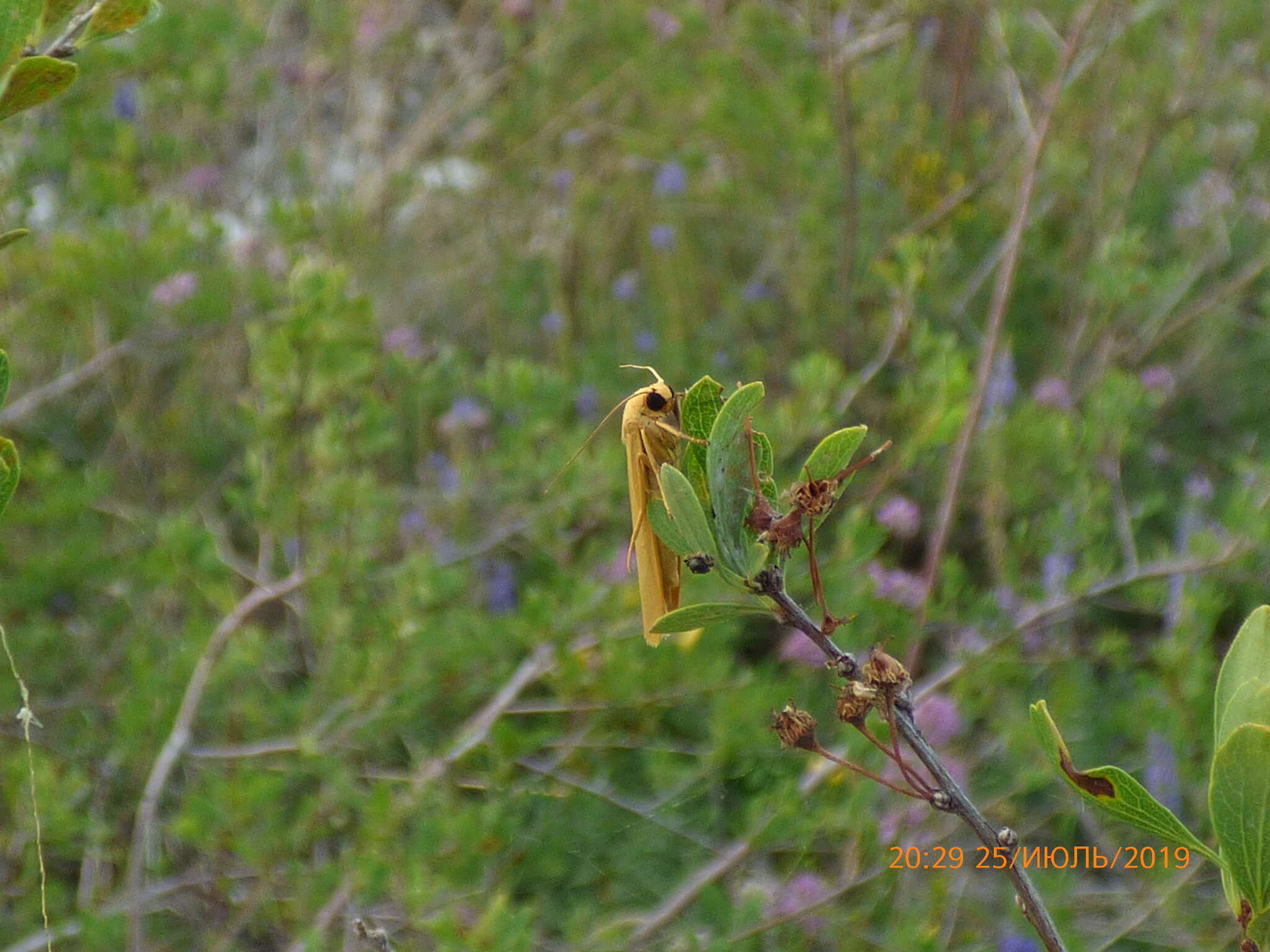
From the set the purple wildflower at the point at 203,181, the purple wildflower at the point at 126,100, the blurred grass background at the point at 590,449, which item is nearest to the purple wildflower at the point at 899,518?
the blurred grass background at the point at 590,449

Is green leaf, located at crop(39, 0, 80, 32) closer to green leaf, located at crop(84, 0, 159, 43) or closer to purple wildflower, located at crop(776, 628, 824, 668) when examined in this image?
green leaf, located at crop(84, 0, 159, 43)

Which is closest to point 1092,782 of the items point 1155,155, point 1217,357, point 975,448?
point 975,448

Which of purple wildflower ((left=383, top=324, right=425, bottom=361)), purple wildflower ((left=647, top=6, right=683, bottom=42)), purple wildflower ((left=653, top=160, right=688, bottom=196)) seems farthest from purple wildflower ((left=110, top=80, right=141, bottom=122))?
purple wildflower ((left=647, top=6, right=683, bottom=42))

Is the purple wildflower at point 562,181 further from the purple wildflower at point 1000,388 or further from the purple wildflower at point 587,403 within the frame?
the purple wildflower at point 1000,388


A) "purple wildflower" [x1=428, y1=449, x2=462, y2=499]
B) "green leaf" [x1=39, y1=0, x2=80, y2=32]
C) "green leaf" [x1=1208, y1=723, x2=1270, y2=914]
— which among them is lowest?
"purple wildflower" [x1=428, y1=449, x2=462, y2=499]

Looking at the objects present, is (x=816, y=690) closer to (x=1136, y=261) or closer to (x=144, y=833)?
(x=1136, y=261)

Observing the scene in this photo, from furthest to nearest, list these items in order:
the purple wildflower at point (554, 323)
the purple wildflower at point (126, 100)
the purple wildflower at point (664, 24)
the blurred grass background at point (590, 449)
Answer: the purple wildflower at point (664, 24) < the purple wildflower at point (554, 323) < the purple wildflower at point (126, 100) < the blurred grass background at point (590, 449)
